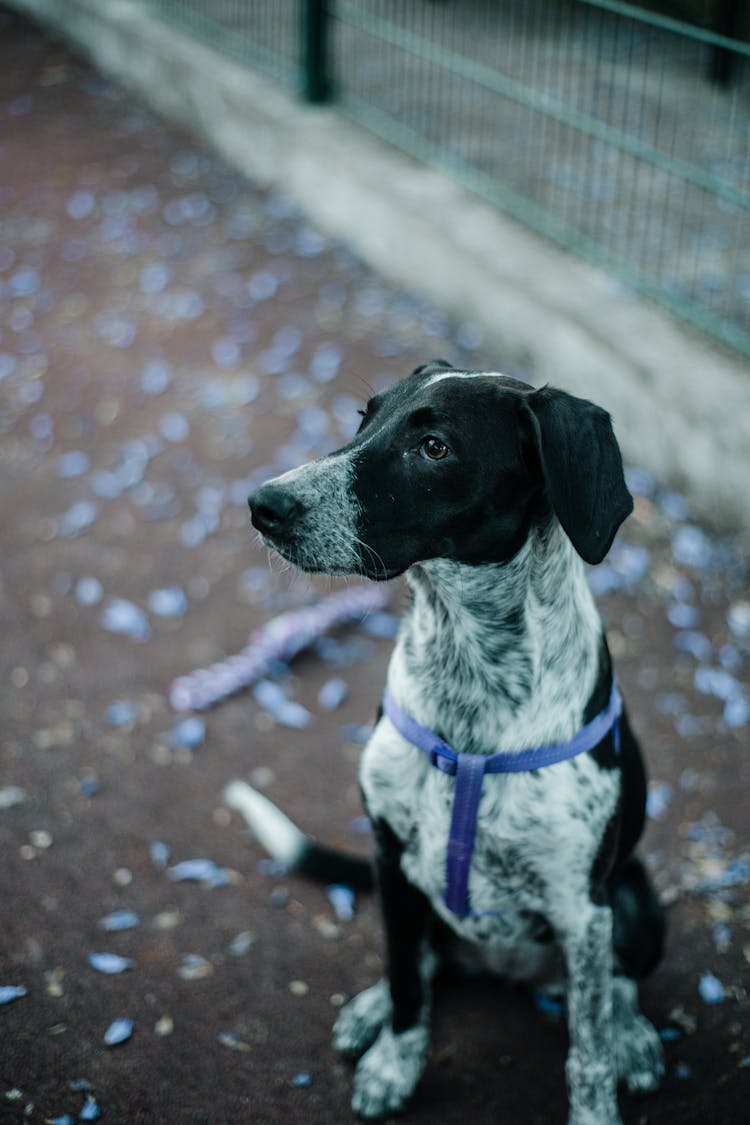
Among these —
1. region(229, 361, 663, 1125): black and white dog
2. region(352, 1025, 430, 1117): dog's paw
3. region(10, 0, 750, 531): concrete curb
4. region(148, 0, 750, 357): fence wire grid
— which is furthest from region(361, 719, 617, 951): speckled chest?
region(148, 0, 750, 357): fence wire grid

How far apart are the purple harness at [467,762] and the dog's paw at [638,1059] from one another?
740mm

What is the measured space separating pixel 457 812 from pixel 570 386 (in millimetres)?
3507

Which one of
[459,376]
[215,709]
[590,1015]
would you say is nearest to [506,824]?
[590,1015]

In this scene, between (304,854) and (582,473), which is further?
(304,854)

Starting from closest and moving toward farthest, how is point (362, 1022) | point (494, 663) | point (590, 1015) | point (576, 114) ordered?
point (494, 663) → point (590, 1015) → point (362, 1022) → point (576, 114)

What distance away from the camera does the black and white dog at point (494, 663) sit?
235 cm

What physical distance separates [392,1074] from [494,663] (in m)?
1.18

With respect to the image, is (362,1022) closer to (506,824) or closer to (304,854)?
(304,854)

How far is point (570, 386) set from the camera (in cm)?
564

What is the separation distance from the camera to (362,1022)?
307cm

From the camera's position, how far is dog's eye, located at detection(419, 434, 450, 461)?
7.75 feet

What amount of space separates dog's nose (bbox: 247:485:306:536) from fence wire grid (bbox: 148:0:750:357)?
3.23 m

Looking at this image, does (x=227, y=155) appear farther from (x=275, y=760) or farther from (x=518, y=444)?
(x=518, y=444)

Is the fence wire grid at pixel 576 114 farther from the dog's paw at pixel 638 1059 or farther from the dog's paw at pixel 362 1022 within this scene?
the dog's paw at pixel 362 1022
